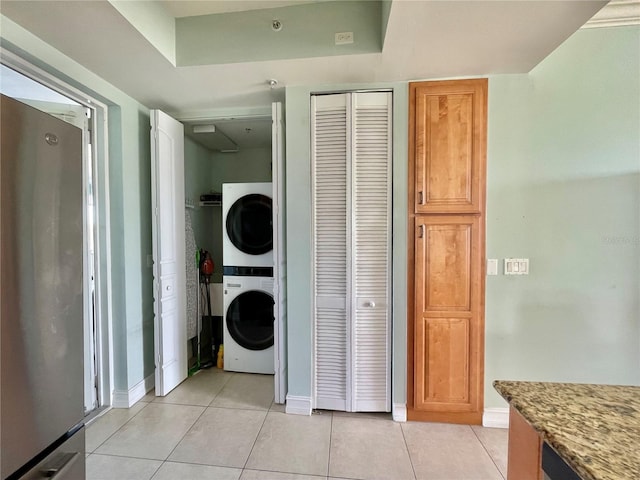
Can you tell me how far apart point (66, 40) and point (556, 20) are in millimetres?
2617

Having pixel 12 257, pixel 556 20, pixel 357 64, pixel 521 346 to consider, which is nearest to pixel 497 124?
pixel 556 20

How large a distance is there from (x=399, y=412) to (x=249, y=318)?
1.51 m

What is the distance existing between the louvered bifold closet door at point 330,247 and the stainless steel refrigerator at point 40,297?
1338mm

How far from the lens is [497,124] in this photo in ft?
6.15

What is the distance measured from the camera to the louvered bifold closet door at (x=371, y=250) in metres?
1.94

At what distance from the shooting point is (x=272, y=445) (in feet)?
5.62

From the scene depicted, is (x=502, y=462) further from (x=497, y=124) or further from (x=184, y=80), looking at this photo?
(x=184, y=80)

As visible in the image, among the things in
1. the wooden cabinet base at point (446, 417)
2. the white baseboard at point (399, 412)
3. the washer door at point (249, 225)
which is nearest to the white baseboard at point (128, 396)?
the washer door at point (249, 225)

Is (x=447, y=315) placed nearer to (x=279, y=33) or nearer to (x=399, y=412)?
(x=399, y=412)

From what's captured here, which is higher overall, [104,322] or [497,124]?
[497,124]

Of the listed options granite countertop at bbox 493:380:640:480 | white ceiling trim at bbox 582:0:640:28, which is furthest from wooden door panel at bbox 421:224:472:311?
white ceiling trim at bbox 582:0:640:28

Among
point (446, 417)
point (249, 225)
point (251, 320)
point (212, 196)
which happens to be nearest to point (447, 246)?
point (446, 417)

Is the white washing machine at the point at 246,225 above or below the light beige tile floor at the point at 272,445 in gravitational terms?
above

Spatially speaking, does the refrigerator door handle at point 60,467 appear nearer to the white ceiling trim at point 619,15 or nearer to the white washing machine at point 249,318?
the white washing machine at point 249,318
